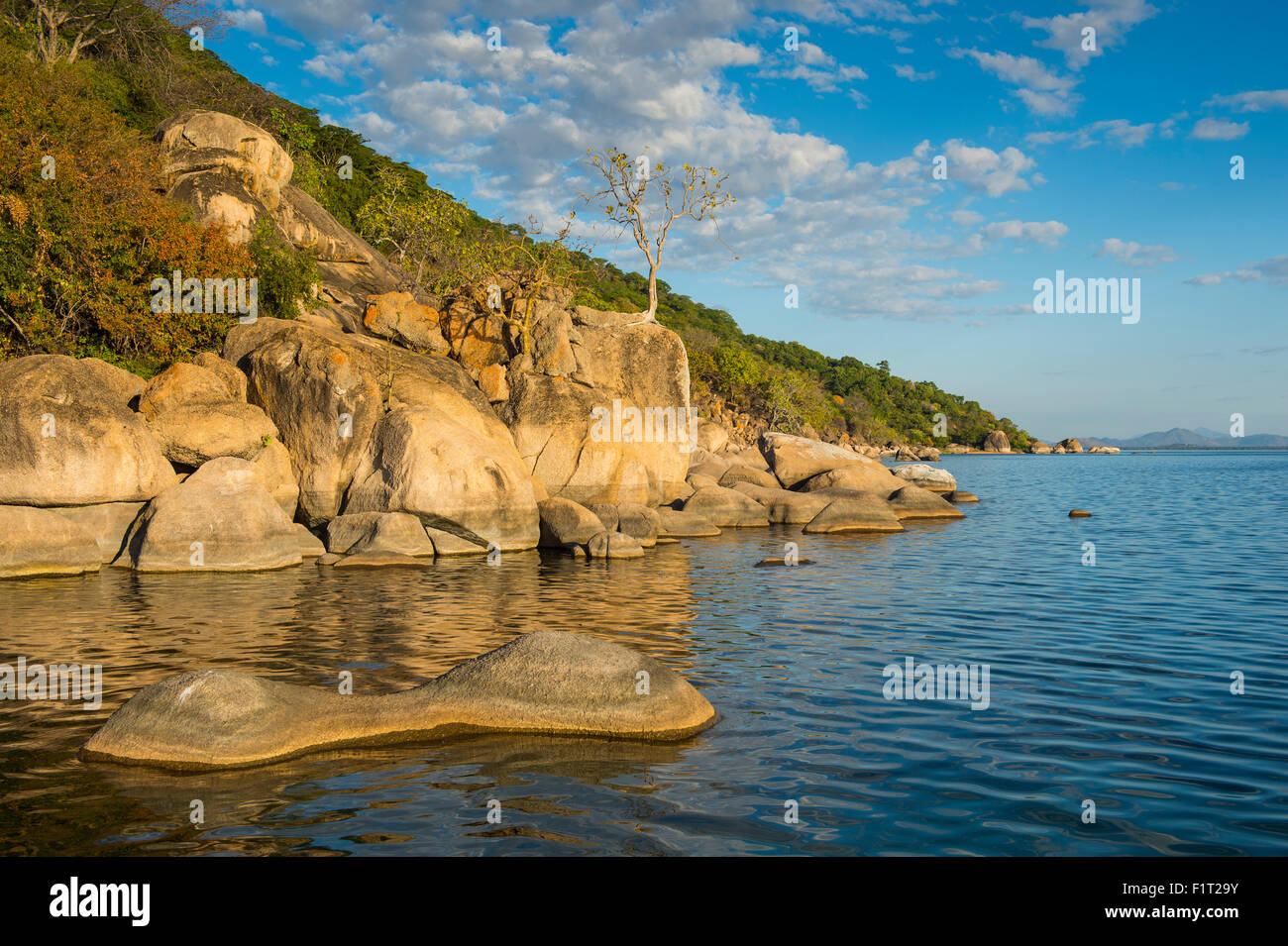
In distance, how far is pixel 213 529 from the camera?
64.1 feet

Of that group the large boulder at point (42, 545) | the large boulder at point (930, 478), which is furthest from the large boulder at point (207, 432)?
the large boulder at point (930, 478)

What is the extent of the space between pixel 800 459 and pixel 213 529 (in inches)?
1053

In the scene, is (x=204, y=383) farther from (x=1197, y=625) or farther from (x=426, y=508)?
(x=1197, y=625)

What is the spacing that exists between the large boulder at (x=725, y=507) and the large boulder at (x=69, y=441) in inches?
657

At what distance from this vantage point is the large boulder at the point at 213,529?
1919cm

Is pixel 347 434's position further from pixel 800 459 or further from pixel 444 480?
pixel 800 459

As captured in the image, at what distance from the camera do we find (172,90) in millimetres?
36656

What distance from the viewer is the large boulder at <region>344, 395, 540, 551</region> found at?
2250cm

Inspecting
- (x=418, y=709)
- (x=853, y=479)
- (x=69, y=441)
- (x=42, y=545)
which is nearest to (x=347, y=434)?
(x=69, y=441)

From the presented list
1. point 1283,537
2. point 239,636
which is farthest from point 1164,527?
point 239,636

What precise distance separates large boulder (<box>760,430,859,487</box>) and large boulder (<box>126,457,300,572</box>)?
24.5 metres

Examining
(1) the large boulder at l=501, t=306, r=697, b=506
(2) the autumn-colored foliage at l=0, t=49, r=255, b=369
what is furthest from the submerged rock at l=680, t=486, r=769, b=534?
(2) the autumn-colored foliage at l=0, t=49, r=255, b=369

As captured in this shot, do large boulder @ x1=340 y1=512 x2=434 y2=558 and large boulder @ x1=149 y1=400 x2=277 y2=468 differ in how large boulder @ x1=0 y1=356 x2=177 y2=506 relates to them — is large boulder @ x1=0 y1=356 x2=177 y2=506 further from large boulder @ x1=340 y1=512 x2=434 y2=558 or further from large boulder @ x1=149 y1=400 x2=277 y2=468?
large boulder @ x1=340 y1=512 x2=434 y2=558

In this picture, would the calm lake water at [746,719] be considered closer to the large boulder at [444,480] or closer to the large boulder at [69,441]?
the large boulder at [69,441]
